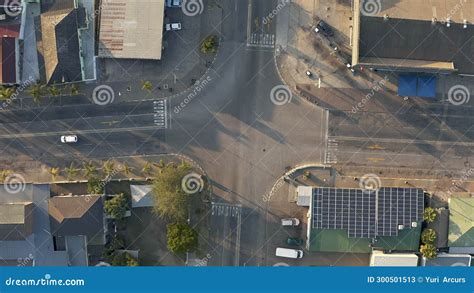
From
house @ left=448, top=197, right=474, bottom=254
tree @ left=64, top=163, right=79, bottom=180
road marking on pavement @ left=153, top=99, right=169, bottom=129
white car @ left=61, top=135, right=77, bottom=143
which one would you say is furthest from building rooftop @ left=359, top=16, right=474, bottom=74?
tree @ left=64, top=163, right=79, bottom=180

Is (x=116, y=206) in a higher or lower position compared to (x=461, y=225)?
higher

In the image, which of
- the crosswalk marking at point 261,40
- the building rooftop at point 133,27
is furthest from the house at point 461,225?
the building rooftop at point 133,27

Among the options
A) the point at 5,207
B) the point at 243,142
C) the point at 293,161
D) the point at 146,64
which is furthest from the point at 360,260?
the point at 5,207

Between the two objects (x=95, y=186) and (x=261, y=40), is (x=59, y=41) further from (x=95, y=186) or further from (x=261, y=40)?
(x=261, y=40)

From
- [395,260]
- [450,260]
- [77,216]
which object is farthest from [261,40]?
[450,260]

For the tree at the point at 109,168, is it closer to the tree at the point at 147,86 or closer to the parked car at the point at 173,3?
the tree at the point at 147,86
